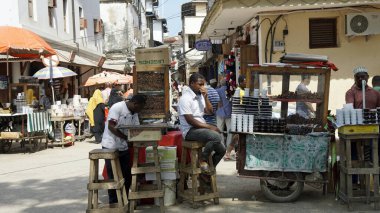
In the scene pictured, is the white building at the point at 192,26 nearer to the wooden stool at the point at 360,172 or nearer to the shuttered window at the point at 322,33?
the shuttered window at the point at 322,33

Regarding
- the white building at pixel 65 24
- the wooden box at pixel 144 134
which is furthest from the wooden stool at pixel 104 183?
the white building at pixel 65 24

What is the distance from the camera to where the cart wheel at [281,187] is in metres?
6.57

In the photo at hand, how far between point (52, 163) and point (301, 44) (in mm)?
6378

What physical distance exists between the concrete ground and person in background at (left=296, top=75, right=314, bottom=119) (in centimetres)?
116

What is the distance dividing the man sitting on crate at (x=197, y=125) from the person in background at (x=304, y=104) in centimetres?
133

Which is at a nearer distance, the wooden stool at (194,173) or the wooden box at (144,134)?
the wooden box at (144,134)

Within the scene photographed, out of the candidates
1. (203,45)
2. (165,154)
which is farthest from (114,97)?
(165,154)

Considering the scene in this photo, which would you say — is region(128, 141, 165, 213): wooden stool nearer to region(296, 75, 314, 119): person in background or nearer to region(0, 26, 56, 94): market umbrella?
region(296, 75, 314, 119): person in background

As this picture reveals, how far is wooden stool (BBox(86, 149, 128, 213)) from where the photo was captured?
19.6 feet

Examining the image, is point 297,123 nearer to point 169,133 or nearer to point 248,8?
point 169,133

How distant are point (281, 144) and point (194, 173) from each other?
1.22 m

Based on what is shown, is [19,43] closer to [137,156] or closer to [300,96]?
[137,156]

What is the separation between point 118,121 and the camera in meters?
6.21

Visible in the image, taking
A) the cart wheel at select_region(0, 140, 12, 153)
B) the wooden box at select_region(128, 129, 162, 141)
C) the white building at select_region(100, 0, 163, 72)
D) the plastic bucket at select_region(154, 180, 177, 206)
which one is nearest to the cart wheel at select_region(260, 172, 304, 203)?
the plastic bucket at select_region(154, 180, 177, 206)
